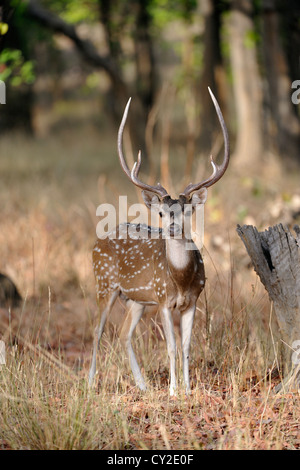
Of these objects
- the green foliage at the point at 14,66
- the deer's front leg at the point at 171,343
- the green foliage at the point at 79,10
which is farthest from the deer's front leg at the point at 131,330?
the green foliage at the point at 79,10

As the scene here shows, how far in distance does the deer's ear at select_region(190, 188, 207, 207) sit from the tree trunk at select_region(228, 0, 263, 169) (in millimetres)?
9898

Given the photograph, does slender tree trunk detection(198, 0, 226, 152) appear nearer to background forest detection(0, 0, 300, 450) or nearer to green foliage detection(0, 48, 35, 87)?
background forest detection(0, 0, 300, 450)

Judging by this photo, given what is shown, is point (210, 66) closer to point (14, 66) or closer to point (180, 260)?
point (14, 66)

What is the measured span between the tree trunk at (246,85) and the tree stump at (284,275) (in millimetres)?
9500

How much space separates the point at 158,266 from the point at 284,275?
94cm

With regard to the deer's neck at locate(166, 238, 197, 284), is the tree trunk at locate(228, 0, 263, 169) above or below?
above

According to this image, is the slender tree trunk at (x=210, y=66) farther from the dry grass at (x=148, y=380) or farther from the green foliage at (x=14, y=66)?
the dry grass at (x=148, y=380)

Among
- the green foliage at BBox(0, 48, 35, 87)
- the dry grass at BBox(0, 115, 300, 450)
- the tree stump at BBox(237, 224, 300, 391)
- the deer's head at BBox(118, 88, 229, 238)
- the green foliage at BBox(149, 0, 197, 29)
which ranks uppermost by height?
the green foliage at BBox(149, 0, 197, 29)

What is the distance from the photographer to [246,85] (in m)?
15.0

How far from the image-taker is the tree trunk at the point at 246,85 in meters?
14.6

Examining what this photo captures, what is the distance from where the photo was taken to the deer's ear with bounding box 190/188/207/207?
15.4 feet

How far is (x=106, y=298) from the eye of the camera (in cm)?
535

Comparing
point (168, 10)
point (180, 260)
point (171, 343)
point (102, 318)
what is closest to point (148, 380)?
point (171, 343)

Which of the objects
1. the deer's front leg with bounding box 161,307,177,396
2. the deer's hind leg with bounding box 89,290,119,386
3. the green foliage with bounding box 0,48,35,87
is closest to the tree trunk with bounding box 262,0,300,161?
the green foliage with bounding box 0,48,35,87
